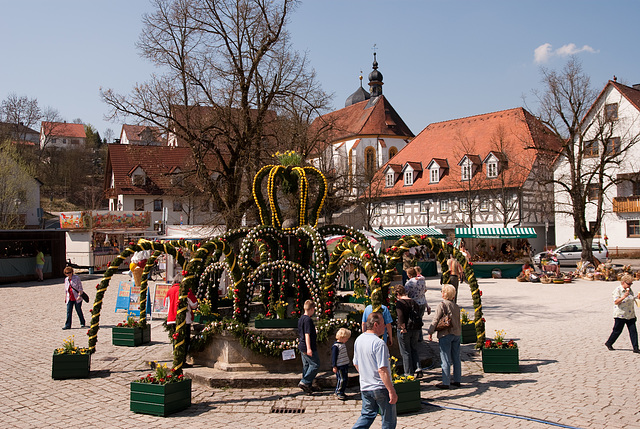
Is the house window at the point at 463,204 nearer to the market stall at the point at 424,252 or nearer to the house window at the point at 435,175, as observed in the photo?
the house window at the point at 435,175

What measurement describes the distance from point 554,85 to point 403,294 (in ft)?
81.4

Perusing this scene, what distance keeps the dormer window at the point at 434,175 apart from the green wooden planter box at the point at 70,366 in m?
41.8

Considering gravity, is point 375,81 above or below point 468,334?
above

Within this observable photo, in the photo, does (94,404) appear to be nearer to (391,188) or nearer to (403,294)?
(403,294)

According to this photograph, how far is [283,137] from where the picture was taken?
2273cm

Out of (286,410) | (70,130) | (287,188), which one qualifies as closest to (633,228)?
(287,188)

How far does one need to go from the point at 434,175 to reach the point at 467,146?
11.6 ft

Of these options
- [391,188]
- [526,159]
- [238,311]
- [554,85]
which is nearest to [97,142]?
[391,188]

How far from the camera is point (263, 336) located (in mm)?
9797

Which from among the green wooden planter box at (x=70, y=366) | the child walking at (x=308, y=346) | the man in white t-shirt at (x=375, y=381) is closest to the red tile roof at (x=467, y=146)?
the child walking at (x=308, y=346)

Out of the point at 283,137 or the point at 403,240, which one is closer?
the point at 403,240

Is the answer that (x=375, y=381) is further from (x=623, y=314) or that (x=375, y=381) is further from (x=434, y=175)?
(x=434, y=175)

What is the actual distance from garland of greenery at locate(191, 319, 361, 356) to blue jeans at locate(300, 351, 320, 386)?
639 mm

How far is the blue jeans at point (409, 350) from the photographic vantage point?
9758 millimetres
